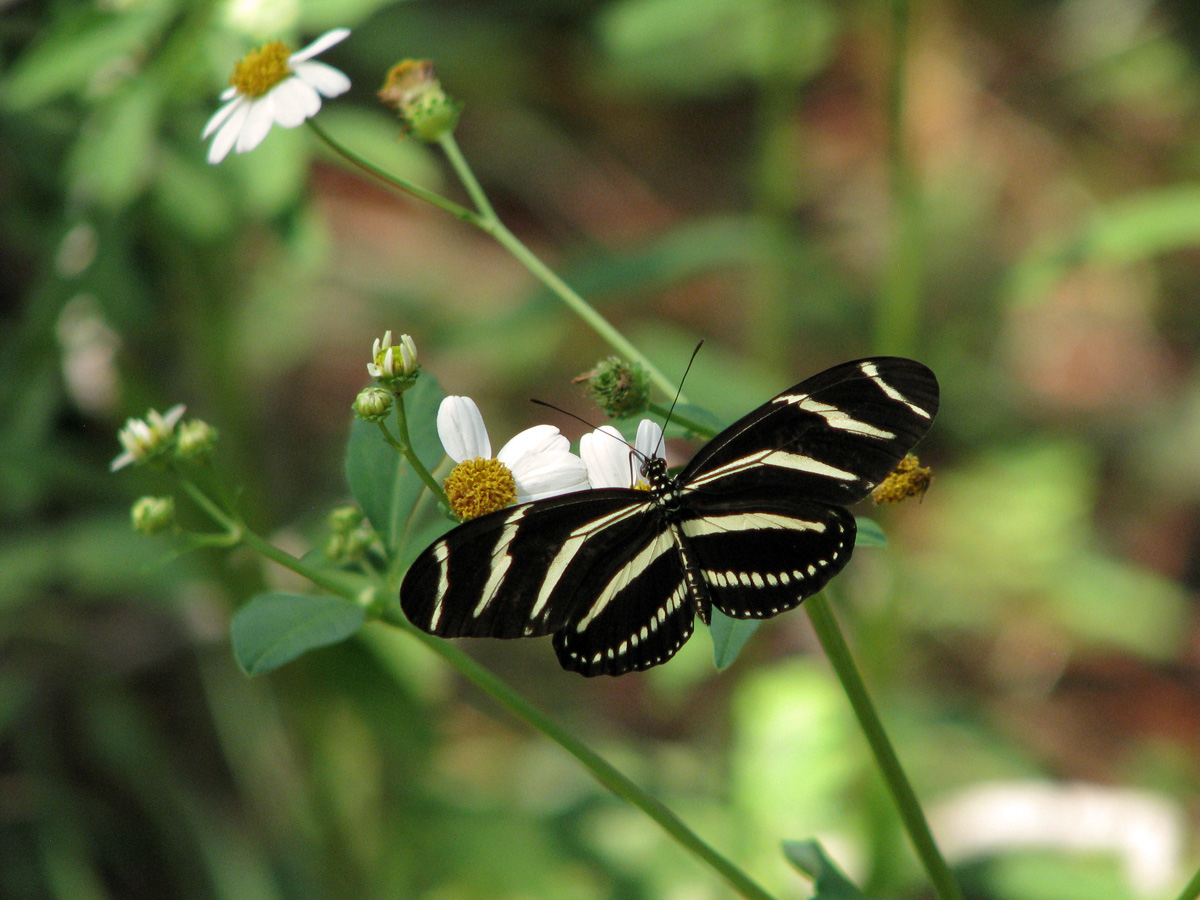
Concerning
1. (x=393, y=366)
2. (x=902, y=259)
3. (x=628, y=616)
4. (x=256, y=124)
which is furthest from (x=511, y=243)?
(x=902, y=259)

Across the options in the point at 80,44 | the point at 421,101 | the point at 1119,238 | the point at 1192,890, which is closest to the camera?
the point at 1192,890

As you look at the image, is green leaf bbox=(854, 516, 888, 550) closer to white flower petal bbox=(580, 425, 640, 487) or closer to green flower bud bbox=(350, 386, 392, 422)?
white flower petal bbox=(580, 425, 640, 487)

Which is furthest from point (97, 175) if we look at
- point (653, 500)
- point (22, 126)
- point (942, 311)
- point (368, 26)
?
point (942, 311)

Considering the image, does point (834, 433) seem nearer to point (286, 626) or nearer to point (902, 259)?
point (286, 626)

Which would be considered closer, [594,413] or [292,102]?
[292,102]

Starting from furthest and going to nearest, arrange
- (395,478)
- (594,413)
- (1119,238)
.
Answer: (594,413) → (1119,238) → (395,478)

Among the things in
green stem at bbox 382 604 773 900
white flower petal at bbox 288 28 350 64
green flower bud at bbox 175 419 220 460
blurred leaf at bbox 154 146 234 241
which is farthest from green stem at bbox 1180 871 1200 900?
blurred leaf at bbox 154 146 234 241

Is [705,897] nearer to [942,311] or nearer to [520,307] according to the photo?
[520,307]
